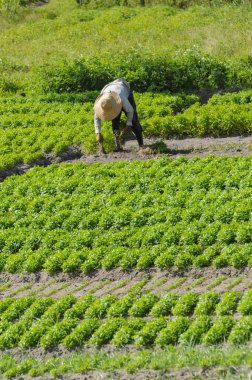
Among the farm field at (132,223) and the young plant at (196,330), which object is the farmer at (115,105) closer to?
the farm field at (132,223)

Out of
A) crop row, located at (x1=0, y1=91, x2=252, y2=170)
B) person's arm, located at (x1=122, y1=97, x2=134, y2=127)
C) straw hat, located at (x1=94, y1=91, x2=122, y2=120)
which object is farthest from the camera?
crop row, located at (x1=0, y1=91, x2=252, y2=170)

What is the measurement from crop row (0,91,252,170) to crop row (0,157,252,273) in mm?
1832

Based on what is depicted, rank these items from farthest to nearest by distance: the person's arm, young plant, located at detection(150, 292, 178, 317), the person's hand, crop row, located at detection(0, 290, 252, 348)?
the person's hand, the person's arm, young plant, located at detection(150, 292, 178, 317), crop row, located at detection(0, 290, 252, 348)

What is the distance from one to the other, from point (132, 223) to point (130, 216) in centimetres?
29

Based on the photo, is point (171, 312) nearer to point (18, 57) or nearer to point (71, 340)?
point (71, 340)

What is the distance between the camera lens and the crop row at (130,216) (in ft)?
45.0

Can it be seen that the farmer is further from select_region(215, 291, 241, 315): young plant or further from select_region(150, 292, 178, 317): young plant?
select_region(215, 291, 241, 315): young plant

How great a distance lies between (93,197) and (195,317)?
5.39m

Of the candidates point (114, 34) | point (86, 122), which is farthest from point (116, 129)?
point (114, 34)

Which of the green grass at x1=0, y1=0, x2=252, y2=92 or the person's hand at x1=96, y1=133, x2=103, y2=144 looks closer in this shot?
the person's hand at x1=96, y1=133, x2=103, y2=144

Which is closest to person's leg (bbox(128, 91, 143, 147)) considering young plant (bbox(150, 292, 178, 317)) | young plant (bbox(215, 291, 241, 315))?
young plant (bbox(150, 292, 178, 317))

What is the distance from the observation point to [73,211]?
16.0 metres

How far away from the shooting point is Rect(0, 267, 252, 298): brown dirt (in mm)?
12758

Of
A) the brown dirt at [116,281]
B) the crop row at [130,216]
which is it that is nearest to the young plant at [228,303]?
the brown dirt at [116,281]
